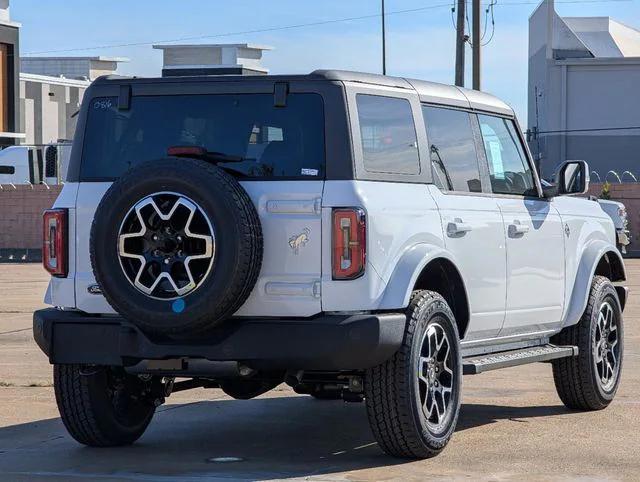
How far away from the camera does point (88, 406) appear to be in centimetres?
845

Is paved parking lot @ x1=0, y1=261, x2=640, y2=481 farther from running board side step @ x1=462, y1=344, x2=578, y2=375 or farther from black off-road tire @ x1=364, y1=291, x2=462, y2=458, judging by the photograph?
running board side step @ x1=462, y1=344, x2=578, y2=375

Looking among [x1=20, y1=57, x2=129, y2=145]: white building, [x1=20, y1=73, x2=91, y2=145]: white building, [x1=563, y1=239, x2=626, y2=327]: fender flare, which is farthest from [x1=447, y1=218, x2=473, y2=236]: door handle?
[x1=20, y1=73, x2=91, y2=145]: white building

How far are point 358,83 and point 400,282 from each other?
111cm

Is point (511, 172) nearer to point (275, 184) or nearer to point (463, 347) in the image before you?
point (463, 347)

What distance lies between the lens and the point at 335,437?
9055 millimetres

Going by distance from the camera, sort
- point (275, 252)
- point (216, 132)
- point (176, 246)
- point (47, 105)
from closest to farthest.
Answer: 1. point (176, 246)
2. point (275, 252)
3. point (216, 132)
4. point (47, 105)

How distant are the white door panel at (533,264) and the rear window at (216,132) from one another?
6.13ft

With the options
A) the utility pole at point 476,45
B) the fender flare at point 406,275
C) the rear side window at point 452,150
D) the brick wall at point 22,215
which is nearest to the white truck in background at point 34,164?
the brick wall at point 22,215

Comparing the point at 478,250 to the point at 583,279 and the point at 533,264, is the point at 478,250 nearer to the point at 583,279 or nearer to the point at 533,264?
the point at 533,264

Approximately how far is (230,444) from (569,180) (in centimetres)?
297

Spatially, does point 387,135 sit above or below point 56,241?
above

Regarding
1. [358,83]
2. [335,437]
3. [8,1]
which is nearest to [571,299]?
[335,437]

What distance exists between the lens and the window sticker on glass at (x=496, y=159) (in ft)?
31.2

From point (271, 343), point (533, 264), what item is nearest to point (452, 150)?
point (533, 264)
